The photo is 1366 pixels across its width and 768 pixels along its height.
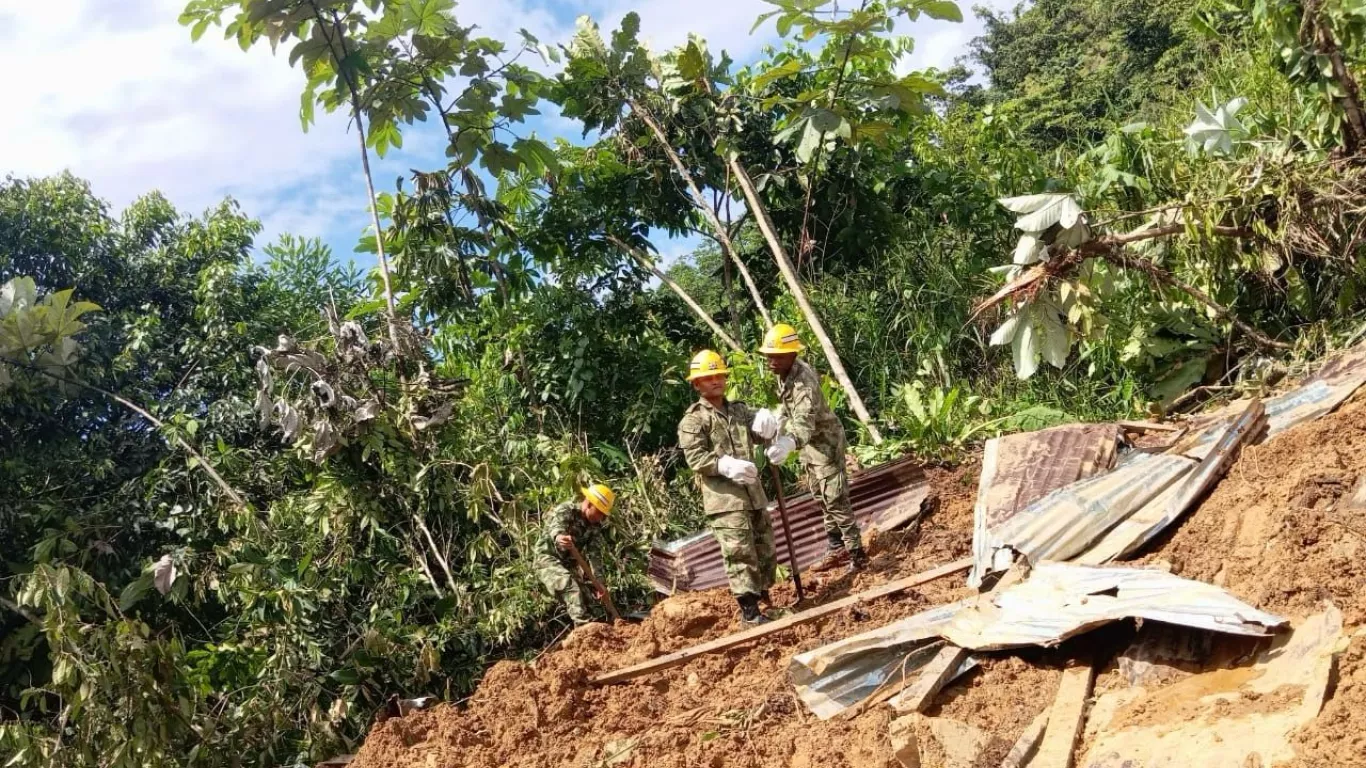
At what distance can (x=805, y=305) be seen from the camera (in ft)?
24.1

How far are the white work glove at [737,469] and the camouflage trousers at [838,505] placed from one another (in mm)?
738

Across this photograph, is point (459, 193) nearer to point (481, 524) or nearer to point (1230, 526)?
point (481, 524)

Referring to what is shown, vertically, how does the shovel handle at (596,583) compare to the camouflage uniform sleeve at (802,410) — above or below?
below

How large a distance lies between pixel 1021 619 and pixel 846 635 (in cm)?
104

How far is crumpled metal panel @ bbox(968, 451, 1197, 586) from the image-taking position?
14.3 ft

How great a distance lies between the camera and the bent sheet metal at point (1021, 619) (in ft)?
10.5

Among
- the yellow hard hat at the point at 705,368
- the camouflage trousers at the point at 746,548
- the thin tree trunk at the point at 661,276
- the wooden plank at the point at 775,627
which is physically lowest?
the wooden plank at the point at 775,627

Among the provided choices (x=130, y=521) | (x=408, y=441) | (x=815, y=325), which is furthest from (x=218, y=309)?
(x=815, y=325)

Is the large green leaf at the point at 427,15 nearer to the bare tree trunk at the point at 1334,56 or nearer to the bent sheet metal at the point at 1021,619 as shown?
the bent sheet metal at the point at 1021,619

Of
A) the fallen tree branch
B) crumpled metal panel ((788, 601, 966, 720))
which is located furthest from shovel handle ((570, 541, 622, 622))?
the fallen tree branch

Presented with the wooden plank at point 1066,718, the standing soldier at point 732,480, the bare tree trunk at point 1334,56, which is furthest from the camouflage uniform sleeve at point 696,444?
the bare tree trunk at point 1334,56

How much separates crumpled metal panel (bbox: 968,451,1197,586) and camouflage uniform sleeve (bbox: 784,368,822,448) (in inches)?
48.5

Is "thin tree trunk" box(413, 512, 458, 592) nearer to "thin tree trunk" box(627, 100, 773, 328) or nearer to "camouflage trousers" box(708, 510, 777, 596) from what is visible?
"camouflage trousers" box(708, 510, 777, 596)

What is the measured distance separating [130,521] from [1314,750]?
744cm
